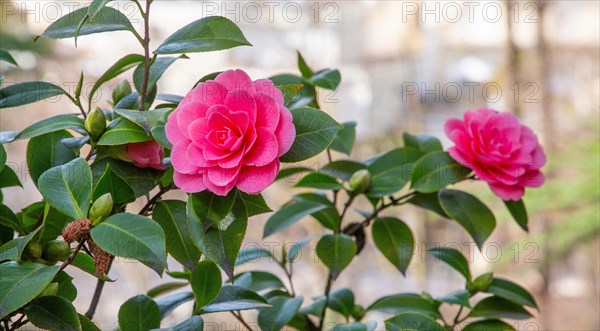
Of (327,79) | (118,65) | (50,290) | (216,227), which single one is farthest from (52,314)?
(327,79)

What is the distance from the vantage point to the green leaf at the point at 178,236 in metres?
0.45

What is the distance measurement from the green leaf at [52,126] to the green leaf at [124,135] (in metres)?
0.04

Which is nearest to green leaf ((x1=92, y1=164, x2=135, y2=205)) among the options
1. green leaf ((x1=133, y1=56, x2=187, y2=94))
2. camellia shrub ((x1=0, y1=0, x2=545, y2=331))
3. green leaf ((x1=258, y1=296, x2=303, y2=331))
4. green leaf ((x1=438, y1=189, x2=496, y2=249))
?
camellia shrub ((x1=0, y1=0, x2=545, y2=331))

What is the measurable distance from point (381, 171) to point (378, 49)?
232 centimetres

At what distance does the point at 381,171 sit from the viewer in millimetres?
665

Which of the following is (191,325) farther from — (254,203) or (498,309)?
(498,309)

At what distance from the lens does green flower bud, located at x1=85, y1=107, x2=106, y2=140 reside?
0.48 m

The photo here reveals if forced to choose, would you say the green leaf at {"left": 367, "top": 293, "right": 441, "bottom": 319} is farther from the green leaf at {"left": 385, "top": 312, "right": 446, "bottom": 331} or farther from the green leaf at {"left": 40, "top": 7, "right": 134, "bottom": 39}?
the green leaf at {"left": 40, "top": 7, "right": 134, "bottom": 39}

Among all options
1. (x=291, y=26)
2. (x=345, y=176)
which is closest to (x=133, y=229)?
(x=345, y=176)

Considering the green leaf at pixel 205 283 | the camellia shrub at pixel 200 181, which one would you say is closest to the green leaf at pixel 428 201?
the camellia shrub at pixel 200 181

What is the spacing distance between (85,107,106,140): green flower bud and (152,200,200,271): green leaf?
7cm

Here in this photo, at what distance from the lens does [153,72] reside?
0.53 m

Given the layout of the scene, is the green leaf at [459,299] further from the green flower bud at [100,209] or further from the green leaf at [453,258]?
the green flower bud at [100,209]

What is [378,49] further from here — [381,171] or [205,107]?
[205,107]
